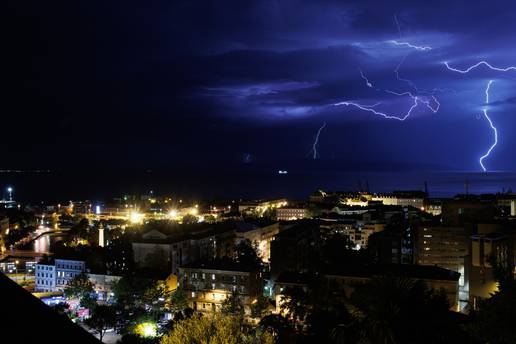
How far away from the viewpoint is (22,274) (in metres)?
19.9

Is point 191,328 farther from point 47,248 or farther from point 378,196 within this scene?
point 378,196

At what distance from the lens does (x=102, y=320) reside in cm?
1212

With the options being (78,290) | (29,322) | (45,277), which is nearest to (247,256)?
(78,290)

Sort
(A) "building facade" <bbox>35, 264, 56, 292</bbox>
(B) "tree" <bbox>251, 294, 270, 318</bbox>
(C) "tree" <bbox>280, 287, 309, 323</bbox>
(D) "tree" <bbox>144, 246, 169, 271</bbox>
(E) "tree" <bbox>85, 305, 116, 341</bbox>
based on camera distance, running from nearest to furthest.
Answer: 1. (C) "tree" <bbox>280, 287, 309, 323</bbox>
2. (E) "tree" <bbox>85, 305, 116, 341</bbox>
3. (B) "tree" <bbox>251, 294, 270, 318</bbox>
4. (A) "building facade" <bbox>35, 264, 56, 292</bbox>
5. (D) "tree" <bbox>144, 246, 169, 271</bbox>

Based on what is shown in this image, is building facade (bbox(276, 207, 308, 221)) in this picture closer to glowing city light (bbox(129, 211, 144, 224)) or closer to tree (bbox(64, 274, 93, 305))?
glowing city light (bbox(129, 211, 144, 224))

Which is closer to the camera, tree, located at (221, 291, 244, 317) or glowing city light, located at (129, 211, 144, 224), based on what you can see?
tree, located at (221, 291, 244, 317)

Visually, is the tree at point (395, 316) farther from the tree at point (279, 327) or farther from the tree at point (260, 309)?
the tree at point (260, 309)

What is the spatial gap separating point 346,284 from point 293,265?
15.9 ft

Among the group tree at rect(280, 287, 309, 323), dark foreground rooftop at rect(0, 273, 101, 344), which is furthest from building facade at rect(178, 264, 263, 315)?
dark foreground rooftop at rect(0, 273, 101, 344)

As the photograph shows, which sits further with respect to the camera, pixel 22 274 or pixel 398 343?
pixel 22 274

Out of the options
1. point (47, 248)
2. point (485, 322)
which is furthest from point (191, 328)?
point (47, 248)

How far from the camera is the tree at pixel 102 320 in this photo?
39.4 ft

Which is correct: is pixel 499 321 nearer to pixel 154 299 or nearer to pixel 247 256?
pixel 154 299

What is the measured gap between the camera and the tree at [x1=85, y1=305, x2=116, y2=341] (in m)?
12.0
